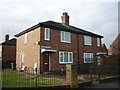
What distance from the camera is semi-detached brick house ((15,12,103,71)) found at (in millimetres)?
17250

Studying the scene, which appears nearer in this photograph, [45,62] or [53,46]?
[45,62]

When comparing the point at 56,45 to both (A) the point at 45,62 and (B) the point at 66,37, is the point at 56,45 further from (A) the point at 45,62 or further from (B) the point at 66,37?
(A) the point at 45,62

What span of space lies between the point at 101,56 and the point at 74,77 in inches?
615

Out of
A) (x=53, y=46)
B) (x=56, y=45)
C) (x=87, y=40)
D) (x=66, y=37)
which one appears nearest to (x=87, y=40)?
(x=87, y=40)

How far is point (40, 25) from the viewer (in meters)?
17.1

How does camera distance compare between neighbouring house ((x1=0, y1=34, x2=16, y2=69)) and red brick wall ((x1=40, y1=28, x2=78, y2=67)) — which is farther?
neighbouring house ((x1=0, y1=34, x2=16, y2=69))

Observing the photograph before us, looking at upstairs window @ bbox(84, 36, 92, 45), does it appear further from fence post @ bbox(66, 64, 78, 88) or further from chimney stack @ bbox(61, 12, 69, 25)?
fence post @ bbox(66, 64, 78, 88)

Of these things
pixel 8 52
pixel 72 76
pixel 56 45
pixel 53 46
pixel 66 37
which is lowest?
pixel 72 76

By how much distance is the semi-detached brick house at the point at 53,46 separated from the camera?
17250 mm

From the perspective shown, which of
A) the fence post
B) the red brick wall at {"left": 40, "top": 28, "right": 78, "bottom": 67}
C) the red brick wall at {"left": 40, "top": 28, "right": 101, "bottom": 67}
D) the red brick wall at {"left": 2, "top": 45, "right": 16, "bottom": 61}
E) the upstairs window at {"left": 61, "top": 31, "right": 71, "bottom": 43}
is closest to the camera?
the fence post

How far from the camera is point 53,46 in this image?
59.9ft

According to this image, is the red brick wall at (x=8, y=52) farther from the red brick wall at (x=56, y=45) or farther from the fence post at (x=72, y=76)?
the fence post at (x=72, y=76)

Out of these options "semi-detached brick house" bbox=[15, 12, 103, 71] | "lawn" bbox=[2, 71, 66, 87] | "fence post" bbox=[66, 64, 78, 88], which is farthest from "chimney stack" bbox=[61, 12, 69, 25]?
"fence post" bbox=[66, 64, 78, 88]

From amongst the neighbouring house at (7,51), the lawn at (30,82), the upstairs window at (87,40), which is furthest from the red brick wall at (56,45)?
the neighbouring house at (7,51)
